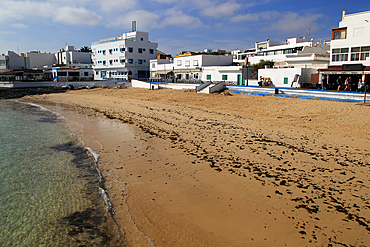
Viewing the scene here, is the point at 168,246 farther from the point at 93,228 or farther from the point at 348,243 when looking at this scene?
the point at 348,243

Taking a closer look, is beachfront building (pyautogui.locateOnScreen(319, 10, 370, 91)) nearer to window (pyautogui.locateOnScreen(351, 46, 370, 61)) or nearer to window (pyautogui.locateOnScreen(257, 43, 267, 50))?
window (pyautogui.locateOnScreen(351, 46, 370, 61))

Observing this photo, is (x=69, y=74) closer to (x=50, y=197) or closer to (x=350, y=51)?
(x=350, y=51)

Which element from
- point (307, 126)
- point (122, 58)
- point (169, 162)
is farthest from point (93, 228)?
point (122, 58)

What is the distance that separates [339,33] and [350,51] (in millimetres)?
2678

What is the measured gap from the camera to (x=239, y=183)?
22.7 ft

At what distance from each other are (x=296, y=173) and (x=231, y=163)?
2.06 m

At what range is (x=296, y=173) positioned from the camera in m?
7.43

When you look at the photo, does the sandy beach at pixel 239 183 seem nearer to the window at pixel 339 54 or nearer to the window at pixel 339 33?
the window at pixel 339 54

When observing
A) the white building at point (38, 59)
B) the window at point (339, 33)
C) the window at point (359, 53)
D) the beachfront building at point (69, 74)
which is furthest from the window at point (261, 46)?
the white building at point (38, 59)

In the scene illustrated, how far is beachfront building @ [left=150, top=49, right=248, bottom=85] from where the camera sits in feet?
118

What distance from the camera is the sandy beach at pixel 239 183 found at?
4875mm

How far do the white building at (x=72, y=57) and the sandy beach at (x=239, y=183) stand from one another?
247 ft

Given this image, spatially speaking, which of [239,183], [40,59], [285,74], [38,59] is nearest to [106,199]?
[239,183]

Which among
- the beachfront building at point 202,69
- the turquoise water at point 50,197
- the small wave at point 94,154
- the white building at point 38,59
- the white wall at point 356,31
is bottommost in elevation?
the turquoise water at point 50,197
